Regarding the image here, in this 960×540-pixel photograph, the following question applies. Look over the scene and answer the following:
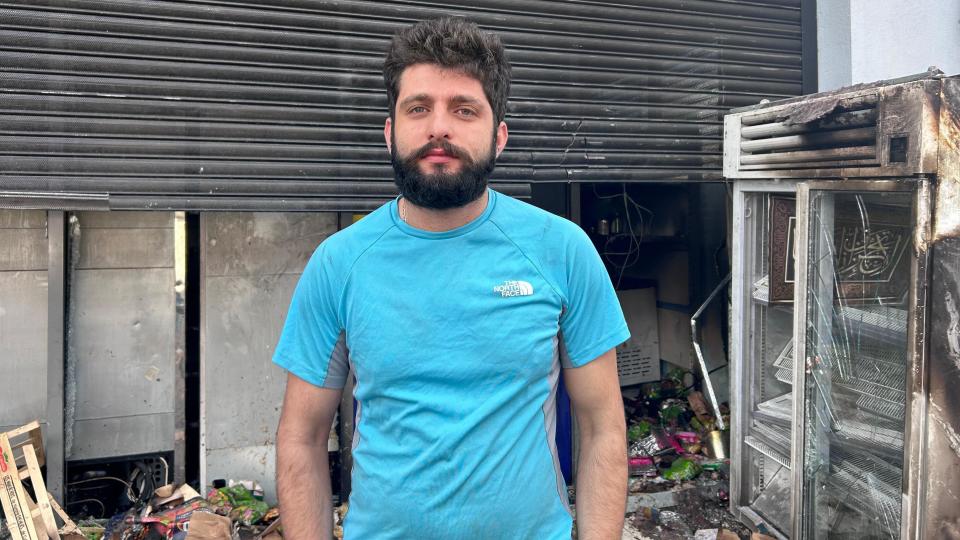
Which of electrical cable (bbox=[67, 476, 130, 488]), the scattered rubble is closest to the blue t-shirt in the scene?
the scattered rubble

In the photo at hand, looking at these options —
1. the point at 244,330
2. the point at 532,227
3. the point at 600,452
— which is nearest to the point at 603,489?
the point at 600,452

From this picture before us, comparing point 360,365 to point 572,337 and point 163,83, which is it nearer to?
point 572,337

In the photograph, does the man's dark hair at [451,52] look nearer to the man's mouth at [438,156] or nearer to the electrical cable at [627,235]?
the man's mouth at [438,156]

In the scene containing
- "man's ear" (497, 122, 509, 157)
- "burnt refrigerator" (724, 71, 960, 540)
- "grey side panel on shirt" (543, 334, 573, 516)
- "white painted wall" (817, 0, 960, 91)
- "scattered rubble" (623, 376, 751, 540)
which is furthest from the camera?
"white painted wall" (817, 0, 960, 91)

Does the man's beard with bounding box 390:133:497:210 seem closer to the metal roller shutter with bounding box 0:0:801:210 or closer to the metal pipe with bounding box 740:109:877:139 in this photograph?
the metal roller shutter with bounding box 0:0:801:210

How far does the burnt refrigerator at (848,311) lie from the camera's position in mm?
3283

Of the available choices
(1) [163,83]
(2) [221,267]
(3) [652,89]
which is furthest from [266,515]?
(3) [652,89]

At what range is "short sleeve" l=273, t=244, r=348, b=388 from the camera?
1.87 meters

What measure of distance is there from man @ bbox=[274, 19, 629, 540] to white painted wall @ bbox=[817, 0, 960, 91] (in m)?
4.39

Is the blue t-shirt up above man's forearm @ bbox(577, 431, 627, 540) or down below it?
above

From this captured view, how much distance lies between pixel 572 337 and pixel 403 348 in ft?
1.64

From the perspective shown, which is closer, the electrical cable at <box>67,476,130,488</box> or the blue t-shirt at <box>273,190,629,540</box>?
the blue t-shirt at <box>273,190,629,540</box>

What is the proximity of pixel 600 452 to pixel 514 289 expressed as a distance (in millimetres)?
562

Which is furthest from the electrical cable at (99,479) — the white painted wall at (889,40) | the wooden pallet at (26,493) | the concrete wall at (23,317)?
the white painted wall at (889,40)
